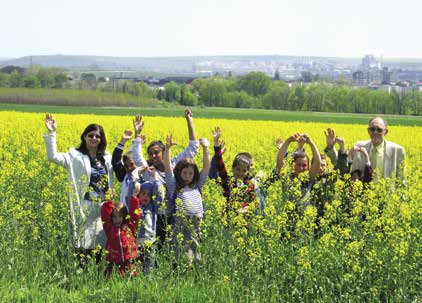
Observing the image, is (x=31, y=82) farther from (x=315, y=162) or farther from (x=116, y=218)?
(x=116, y=218)

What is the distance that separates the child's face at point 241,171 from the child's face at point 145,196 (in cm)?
107

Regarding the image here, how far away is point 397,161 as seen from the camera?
999 centimetres

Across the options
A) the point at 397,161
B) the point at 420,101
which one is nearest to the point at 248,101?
the point at 420,101

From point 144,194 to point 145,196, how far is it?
0.03 metres

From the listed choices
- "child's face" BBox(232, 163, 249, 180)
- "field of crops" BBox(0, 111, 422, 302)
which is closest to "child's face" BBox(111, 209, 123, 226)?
"field of crops" BBox(0, 111, 422, 302)

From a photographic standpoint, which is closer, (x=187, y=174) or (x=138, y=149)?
(x=187, y=174)

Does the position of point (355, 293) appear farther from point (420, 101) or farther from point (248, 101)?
point (248, 101)

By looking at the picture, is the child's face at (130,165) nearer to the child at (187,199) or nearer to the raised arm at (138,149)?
the raised arm at (138,149)

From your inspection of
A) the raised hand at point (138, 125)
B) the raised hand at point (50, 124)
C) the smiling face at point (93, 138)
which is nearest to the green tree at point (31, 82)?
the raised hand at point (138, 125)

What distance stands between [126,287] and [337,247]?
7.21 feet

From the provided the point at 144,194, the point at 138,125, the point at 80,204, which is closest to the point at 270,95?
the point at 138,125

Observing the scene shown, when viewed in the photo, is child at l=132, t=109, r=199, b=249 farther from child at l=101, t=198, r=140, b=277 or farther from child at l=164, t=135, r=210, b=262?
child at l=101, t=198, r=140, b=277

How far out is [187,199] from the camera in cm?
830

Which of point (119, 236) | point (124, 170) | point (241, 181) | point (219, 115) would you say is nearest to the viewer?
point (119, 236)
